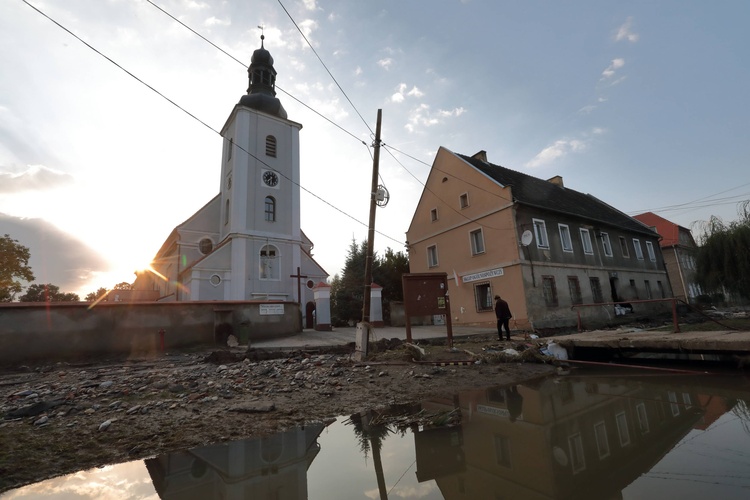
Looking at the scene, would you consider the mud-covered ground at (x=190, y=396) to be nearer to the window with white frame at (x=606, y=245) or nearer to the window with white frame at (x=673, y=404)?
the window with white frame at (x=673, y=404)

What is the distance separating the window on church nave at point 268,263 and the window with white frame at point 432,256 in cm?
1004

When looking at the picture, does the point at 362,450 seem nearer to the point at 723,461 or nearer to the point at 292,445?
the point at 292,445

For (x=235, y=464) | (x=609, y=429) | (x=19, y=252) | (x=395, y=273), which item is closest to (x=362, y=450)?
(x=235, y=464)

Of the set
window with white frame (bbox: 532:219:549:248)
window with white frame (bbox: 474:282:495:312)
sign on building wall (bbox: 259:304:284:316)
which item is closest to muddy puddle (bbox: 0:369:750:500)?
sign on building wall (bbox: 259:304:284:316)

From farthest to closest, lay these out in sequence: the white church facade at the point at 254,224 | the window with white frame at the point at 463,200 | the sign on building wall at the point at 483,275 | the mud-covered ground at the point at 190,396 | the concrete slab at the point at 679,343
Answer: the white church facade at the point at 254,224 → the window with white frame at the point at 463,200 → the sign on building wall at the point at 483,275 → the concrete slab at the point at 679,343 → the mud-covered ground at the point at 190,396

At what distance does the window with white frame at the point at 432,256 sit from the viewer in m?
23.2

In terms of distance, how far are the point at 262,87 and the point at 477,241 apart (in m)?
20.0

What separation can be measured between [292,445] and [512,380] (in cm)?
486

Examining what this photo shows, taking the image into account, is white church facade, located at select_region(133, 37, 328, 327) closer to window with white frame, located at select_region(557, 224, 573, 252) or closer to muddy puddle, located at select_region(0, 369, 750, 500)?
window with white frame, located at select_region(557, 224, 573, 252)

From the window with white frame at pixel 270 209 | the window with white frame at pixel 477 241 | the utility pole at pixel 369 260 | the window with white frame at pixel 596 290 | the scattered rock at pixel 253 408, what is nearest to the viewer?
the scattered rock at pixel 253 408

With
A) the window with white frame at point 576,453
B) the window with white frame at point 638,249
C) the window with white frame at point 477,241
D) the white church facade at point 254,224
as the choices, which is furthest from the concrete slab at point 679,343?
the window with white frame at point 638,249

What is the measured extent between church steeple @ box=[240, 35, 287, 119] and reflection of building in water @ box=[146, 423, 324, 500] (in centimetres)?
2518

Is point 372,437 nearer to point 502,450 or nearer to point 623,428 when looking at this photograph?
point 502,450

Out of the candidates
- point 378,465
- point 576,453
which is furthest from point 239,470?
point 576,453
